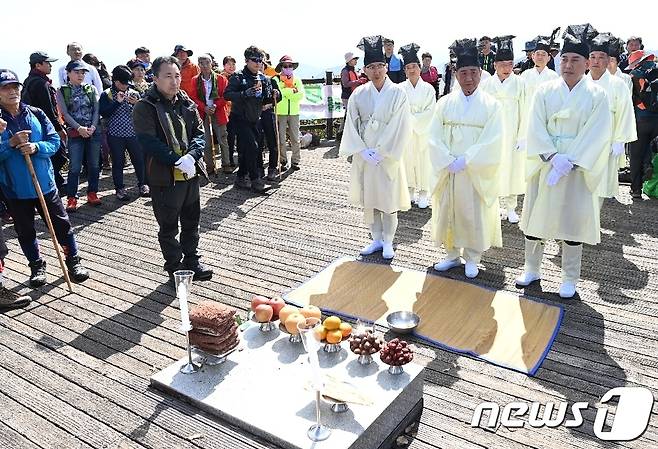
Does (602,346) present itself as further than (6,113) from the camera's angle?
No

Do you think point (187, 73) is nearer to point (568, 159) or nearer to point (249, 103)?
point (249, 103)

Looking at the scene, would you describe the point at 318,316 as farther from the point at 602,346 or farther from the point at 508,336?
the point at 602,346

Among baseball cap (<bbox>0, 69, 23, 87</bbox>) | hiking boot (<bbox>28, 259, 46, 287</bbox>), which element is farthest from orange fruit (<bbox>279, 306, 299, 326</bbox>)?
baseball cap (<bbox>0, 69, 23, 87</bbox>)

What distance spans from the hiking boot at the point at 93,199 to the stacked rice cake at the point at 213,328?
523cm

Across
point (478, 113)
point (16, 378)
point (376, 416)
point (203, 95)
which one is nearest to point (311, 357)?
point (376, 416)

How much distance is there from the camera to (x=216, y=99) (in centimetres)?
923

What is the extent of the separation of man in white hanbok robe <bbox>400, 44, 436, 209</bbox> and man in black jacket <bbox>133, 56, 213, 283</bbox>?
3233mm

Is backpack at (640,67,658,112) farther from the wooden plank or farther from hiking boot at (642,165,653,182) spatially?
the wooden plank

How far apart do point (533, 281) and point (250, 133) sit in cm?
494

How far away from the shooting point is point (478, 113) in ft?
16.1

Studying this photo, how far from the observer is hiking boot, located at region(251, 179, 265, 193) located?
27.9 ft

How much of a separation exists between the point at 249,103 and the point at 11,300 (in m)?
4.46

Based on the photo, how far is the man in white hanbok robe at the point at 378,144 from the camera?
541 centimetres

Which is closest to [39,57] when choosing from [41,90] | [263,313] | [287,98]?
[41,90]
